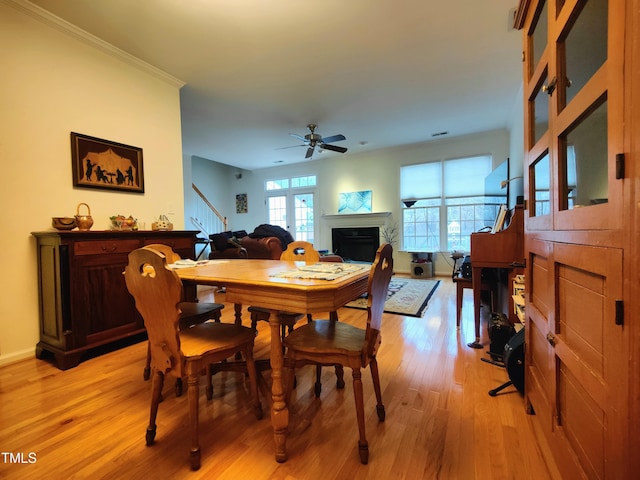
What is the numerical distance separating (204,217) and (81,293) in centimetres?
506

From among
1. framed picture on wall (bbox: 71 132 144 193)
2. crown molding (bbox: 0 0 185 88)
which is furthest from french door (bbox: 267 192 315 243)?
framed picture on wall (bbox: 71 132 144 193)

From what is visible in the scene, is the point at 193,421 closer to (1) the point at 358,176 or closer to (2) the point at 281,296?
(2) the point at 281,296

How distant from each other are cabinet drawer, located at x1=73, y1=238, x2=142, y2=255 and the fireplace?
4.86 meters

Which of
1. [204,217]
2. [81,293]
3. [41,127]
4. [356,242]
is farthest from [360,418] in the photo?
[204,217]

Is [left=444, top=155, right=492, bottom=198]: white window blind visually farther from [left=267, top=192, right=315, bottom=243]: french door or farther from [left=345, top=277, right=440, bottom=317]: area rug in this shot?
[left=267, top=192, right=315, bottom=243]: french door

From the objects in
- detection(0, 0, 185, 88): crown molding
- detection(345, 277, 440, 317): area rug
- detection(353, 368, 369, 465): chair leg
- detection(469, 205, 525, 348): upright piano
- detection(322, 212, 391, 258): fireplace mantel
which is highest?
detection(0, 0, 185, 88): crown molding

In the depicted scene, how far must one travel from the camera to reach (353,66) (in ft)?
10.1

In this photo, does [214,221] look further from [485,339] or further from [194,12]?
[485,339]

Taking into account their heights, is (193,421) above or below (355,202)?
below

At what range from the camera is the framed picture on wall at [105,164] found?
2.42 meters

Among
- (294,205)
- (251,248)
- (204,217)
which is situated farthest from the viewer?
(294,205)

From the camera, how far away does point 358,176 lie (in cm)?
671

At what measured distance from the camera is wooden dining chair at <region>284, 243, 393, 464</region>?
1179 mm

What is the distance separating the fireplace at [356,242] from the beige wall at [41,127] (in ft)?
15.4
